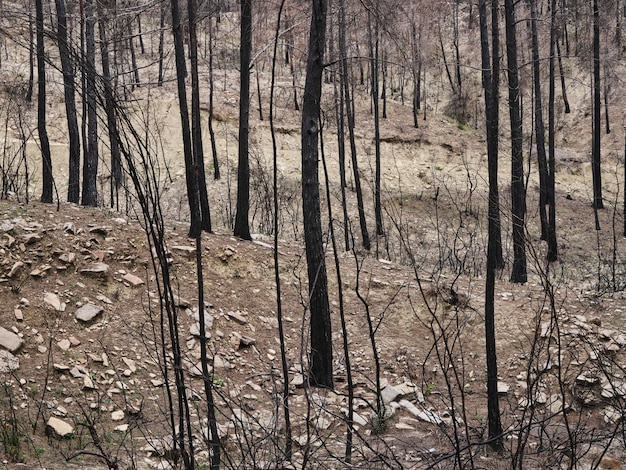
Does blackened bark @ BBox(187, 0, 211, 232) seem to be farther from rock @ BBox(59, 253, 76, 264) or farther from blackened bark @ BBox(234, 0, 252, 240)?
rock @ BBox(59, 253, 76, 264)

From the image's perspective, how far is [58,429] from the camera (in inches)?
193

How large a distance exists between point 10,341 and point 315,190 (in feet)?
11.2

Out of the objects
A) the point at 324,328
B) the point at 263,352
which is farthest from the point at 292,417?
the point at 263,352

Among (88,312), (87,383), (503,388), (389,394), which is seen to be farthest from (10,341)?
(503,388)

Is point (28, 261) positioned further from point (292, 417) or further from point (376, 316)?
point (376, 316)

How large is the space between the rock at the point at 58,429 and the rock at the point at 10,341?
1.41 metres

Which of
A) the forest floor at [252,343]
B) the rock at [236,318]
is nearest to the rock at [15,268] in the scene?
the forest floor at [252,343]

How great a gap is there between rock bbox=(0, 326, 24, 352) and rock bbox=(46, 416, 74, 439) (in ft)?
4.64

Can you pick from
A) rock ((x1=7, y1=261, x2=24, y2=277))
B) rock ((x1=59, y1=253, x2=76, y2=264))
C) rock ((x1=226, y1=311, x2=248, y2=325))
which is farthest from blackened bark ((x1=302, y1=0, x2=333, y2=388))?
rock ((x1=7, y1=261, x2=24, y2=277))

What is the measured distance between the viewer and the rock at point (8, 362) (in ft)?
18.6

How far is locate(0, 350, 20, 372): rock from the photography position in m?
5.67

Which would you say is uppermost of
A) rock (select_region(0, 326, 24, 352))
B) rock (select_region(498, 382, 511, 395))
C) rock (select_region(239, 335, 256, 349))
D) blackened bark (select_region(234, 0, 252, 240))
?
blackened bark (select_region(234, 0, 252, 240))

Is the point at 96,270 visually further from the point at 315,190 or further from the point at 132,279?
the point at 315,190

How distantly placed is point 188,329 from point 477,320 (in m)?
4.08
